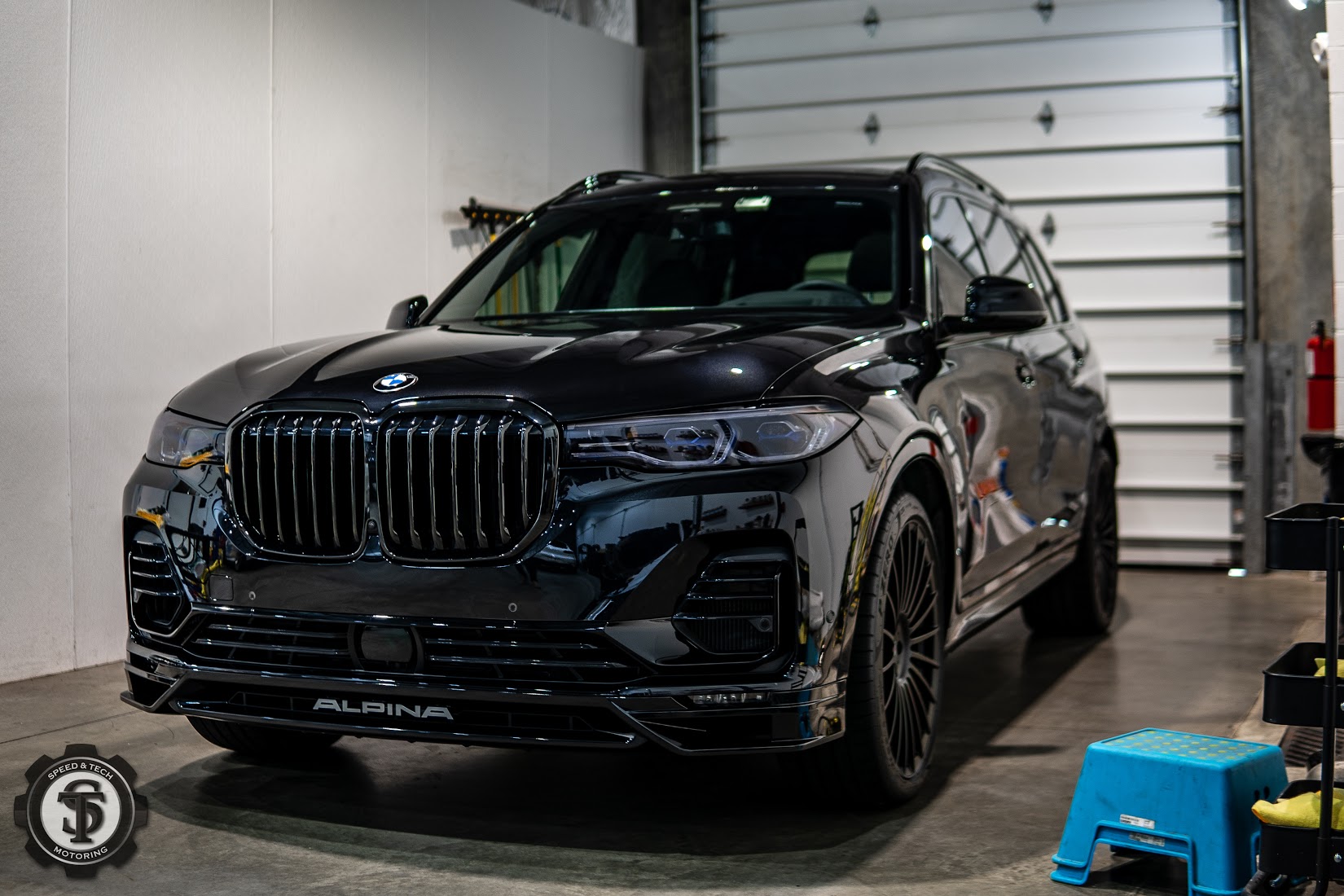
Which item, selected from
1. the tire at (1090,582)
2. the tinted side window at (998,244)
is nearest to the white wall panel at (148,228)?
the tinted side window at (998,244)

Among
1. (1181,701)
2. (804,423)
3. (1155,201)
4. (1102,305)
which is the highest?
(1155,201)

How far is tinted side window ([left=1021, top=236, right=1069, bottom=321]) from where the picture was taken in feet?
19.4

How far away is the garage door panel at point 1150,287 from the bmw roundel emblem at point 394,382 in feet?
21.0

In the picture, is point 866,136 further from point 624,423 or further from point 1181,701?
point 624,423

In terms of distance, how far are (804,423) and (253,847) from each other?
1.55 m

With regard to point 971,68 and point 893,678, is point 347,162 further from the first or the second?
point 893,678

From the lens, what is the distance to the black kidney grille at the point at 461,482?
3133mm

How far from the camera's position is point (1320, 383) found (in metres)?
7.89

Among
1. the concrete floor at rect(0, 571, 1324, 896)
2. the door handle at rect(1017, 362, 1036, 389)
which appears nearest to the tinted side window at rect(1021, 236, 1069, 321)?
the door handle at rect(1017, 362, 1036, 389)

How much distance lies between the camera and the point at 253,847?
3.39 meters

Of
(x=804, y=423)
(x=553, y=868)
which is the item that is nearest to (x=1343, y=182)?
(x=804, y=423)

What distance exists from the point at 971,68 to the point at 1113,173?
1132 millimetres

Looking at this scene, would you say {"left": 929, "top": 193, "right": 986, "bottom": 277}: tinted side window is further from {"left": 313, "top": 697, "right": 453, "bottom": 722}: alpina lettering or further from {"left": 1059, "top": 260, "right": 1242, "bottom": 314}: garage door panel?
{"left": 1059, "top": 260, "right": 1242, "bottom": 314}: garage door panel

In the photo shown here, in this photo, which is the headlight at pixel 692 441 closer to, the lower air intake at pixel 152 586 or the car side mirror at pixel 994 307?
the lower air intake at pixel 152 586
